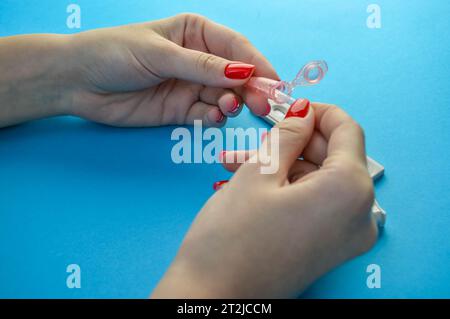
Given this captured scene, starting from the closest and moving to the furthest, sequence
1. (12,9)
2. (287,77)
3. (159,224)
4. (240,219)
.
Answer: (240,219) → (159,224) → (287,77) → (12,9)

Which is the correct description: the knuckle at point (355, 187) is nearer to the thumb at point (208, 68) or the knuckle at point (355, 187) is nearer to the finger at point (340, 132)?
the finger at point (340, 132)

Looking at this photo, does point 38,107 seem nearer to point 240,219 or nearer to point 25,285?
point 25,285

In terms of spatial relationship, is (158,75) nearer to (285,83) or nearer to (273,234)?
(285,83)

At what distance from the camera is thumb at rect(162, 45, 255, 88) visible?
3.90 ft

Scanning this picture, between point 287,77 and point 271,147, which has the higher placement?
point 287,77

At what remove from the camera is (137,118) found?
4.38 feet

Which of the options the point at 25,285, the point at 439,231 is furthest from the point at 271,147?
the point at 25,285

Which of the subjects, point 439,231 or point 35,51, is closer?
point 439,231

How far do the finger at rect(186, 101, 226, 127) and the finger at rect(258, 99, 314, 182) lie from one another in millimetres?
316

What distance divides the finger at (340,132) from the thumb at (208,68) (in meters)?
0.23

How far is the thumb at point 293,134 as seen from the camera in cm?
94

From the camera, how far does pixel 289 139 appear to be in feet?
3.15

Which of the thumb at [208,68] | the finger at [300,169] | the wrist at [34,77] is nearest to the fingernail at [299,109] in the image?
the finger at [300,169]

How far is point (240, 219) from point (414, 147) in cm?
62
